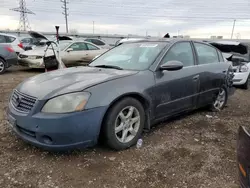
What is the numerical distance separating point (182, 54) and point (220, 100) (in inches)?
63.1

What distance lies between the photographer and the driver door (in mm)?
3639

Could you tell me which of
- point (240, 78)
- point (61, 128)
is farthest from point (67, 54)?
point (61, 128)

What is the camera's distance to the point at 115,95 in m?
3.01

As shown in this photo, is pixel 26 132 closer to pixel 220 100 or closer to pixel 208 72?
pixel 208 72

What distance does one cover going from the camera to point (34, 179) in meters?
2.62

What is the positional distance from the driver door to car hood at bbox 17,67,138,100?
52 centimetres

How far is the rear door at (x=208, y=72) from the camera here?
443cm

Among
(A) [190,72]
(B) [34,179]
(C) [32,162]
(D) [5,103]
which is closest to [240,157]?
(B) [34,179]

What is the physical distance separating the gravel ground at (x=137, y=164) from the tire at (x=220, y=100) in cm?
114

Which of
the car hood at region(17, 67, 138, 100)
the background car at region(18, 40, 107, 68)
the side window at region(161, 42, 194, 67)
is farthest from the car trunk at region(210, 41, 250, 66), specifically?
the car hood at region(17, 67, 138, 100)

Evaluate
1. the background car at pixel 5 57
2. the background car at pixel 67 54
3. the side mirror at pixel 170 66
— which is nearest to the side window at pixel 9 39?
the background car at pixel 67 54

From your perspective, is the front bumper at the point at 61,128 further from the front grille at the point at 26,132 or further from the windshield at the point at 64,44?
the windshield at the point at 64,44

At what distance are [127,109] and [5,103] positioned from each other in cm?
317

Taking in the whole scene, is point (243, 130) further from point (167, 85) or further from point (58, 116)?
point (167, 85)
